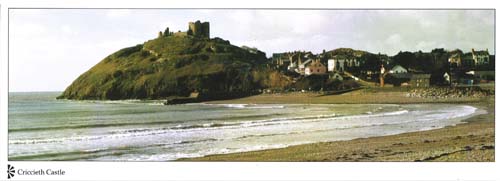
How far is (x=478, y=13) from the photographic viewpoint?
7.00 metres

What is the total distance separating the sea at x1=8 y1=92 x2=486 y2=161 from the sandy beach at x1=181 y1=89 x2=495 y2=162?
86 millimetres

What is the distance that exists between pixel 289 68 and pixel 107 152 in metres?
2.42

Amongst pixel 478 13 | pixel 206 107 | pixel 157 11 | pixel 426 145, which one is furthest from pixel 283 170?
pixel 478 13

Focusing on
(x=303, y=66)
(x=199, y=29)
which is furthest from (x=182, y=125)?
(x=303, y=66)

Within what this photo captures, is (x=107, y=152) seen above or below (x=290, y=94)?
below

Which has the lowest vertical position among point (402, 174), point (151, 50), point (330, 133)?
point (402, 174)

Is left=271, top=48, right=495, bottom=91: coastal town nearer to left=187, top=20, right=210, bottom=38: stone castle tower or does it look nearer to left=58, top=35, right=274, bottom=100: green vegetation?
left=58, top=35, right=274, bottom=100: green vegetation

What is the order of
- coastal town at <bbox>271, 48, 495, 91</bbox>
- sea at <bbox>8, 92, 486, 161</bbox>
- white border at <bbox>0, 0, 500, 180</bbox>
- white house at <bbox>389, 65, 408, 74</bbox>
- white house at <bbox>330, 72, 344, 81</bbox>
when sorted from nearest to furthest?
white border at <bbox>0, 0, 500, 180</bbox> < sea at <bbox>8, 92, 486, 161</bbox> < coastal town at <bbox>271, 48, 495, 91</bbox> < white house at <bbox>389, 65, 408, 74</bbox> < white house at <bbox>330, 72, 344, 81</bbox>

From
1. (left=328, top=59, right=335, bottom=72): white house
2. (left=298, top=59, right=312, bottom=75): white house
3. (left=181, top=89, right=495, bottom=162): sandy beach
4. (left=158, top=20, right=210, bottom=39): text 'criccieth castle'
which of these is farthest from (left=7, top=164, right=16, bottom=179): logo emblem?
(left=328, top=59, right=335, bottom=72): white house

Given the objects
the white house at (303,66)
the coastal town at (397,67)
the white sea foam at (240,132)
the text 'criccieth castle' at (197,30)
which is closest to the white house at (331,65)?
the coastal town at (397,67)

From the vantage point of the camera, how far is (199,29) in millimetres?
7051

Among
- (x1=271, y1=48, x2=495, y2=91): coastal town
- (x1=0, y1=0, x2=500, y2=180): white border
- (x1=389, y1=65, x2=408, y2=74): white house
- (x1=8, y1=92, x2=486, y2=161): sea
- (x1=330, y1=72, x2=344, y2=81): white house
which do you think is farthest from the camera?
(x1=330, y1=72, x2=344, y2=81): white house

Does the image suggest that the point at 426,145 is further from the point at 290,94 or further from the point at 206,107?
the point at 206,107

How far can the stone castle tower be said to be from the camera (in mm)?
7008
